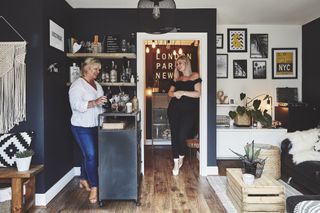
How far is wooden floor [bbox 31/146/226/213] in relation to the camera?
3389 millimetres

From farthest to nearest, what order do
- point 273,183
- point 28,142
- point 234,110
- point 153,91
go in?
1. point 153,91
2. point 234,110
3. point 28,142
4. point 273,183

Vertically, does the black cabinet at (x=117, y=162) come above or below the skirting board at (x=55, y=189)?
above

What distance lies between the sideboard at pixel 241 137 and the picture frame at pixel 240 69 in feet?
3.79

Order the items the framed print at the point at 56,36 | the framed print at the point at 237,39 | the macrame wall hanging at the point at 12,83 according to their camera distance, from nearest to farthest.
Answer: the macrame wall hanging at the point at 12,83 < the framed print at the point at 56,36 < the framed print at the point at 237,39

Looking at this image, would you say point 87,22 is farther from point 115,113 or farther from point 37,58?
point 115,113

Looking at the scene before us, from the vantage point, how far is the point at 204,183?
4363 millimetres

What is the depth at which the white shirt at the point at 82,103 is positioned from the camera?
11.6 ft

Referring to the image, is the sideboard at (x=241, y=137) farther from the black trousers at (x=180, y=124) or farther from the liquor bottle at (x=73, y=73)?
the liquor bottle at (x=73, y=73)

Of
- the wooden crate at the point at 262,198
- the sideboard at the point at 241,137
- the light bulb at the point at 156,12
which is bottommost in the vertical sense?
the wooden crate at the point at 262,198

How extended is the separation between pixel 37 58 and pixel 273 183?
110 inches

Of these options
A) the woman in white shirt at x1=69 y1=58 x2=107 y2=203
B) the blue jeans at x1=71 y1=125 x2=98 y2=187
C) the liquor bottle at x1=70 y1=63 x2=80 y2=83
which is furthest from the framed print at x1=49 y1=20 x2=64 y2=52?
the blue jeans at x1=71 y1=125 x2=98 y2=187

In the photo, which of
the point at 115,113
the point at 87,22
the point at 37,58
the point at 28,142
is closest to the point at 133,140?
the point at 115,113

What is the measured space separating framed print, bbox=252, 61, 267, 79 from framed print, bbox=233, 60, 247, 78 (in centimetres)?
18

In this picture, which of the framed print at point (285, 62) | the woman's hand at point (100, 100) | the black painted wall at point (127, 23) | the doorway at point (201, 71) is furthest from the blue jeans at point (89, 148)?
the framed print at point (285, 62)
